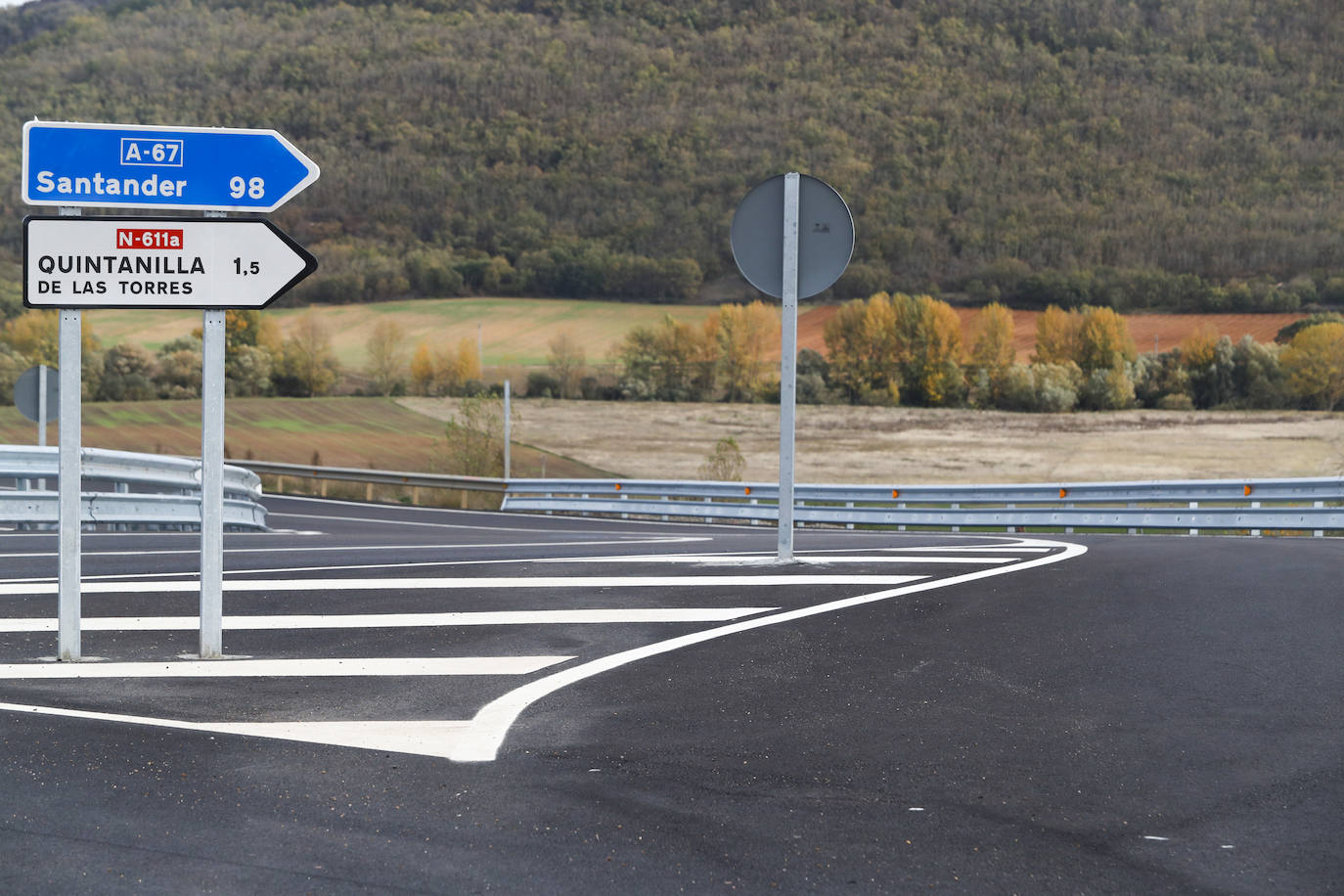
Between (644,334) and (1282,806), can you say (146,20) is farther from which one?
(1282,806)

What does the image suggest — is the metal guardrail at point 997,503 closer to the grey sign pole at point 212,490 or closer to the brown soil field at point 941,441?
the grey sign pole at point 212,490

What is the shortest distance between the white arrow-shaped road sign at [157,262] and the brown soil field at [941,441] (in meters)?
50.9

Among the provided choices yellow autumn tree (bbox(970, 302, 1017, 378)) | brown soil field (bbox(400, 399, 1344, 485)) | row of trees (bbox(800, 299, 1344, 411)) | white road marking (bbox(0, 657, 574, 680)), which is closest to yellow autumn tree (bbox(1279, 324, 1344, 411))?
row of trees (bbox(800, 299, 1344, 411))

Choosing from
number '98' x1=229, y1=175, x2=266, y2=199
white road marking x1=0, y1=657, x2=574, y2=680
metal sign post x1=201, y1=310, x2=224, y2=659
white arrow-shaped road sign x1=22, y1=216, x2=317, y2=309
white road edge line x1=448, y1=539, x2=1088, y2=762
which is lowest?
white road marking x1=0, y1=657, x2=574, y2=680

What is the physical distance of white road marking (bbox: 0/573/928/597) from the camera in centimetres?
863

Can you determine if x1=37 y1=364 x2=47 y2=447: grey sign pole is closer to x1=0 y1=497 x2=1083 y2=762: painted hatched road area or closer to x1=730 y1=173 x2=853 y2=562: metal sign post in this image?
x1=0 y1=497 x2=1083 y2=762: painted hatched road area

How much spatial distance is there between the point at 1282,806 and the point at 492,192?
444 feet

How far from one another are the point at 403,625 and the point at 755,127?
15167cm

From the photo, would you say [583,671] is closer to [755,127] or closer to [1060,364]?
[1060,364]

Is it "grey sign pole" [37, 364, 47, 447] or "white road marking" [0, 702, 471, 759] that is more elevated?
"grey sign pole" [37, 364, 47, 447]

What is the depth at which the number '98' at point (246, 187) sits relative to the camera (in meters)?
6.31

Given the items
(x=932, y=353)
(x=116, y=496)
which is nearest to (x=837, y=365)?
(x=932, y=353)

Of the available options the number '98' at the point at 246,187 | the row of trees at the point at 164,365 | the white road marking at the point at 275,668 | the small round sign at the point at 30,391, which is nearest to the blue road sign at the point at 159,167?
the number '98' at the point at 246,187

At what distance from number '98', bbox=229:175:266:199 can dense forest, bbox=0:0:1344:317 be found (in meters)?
92.5
